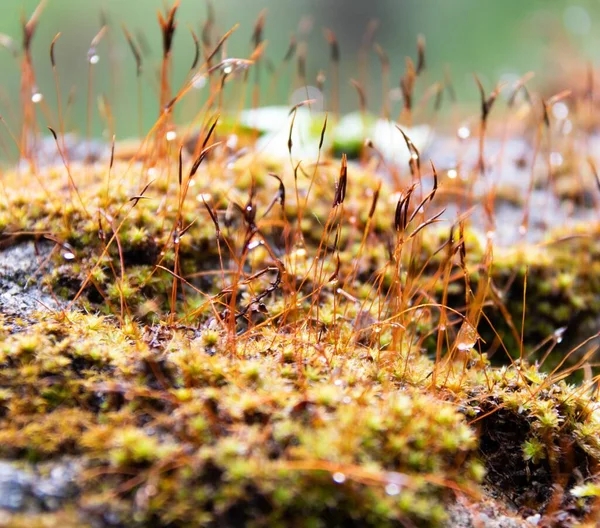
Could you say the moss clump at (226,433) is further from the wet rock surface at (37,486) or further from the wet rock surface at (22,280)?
the wet rock surface at (22,280)

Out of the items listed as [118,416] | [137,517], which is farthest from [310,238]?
[137,517]

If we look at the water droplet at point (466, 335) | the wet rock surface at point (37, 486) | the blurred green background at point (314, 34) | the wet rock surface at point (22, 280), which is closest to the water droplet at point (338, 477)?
the wet rock surface at point (37, 486)

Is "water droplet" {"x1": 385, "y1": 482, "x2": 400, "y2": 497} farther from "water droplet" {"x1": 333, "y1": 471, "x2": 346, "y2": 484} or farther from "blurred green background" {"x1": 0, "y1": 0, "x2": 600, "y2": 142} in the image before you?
"blurred green background" {"x1": 0, "y1": 0, "x2": 600, "y2": 142}

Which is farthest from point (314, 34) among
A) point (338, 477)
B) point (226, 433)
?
point (338, 477)

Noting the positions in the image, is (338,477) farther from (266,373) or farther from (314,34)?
(314,34)

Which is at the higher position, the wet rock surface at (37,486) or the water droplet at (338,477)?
the water droplet at (338,477)

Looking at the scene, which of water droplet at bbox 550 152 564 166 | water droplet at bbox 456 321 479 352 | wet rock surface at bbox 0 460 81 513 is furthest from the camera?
water droplet at bbox 550 152 564 166

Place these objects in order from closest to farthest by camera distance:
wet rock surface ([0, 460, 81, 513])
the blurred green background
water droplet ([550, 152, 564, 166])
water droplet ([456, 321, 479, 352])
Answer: wet rock surface ([0, 460, 81, 513]) < water droplet ([456, 321, 479, 352]) < water droplet ([550, 152, 564, 166]) < the blurred green background

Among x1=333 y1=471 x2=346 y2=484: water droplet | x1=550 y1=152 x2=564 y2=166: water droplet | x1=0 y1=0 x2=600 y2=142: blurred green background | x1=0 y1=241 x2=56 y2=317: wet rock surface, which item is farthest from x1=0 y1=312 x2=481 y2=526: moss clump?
x1=0 y1=0 x2=600 y2=142: blurred green background

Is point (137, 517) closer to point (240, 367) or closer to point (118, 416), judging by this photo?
point (118, 416)
